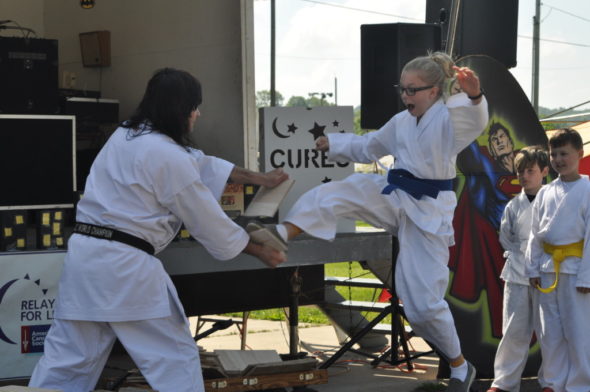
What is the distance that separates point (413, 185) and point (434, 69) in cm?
59

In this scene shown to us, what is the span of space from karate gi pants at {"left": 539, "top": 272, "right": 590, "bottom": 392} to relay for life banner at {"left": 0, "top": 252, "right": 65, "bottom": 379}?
287 centimetres

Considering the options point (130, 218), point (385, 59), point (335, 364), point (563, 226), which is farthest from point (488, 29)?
point (130, 218)

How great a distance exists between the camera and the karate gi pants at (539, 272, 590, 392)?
5297 millimetres

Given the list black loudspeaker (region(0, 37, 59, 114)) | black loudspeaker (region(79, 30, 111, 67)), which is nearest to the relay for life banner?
black loudspeaker (region(0, 37, 59, 114))

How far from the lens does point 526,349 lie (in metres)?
5.73

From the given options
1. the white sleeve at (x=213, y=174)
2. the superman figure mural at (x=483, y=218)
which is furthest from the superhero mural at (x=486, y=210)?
the white sleeve at (x=213, y=174)

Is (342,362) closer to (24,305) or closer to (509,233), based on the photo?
(509,233)

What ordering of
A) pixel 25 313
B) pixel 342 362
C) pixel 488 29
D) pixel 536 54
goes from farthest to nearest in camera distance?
pixel 536 54 < pixel 342 362 < pixel 488 29 < pixel 25 313

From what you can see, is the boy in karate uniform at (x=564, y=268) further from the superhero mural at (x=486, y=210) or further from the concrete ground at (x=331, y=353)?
the concrete ground at (x=331, y=353)

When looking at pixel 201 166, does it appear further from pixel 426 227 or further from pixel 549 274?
pixel 549 274

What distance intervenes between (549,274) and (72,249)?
9.60 ft

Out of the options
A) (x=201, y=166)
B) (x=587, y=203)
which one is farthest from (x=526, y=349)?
(x=201, y=166)

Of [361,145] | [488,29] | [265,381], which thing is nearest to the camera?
[361,145]

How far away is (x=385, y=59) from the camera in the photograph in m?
6.65
